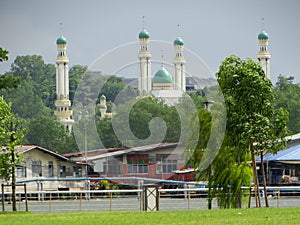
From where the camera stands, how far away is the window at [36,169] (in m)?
71.2

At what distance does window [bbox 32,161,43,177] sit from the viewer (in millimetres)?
71250

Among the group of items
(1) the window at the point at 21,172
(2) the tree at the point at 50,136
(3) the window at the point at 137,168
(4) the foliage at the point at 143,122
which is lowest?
(3) the window at the point at 137,168

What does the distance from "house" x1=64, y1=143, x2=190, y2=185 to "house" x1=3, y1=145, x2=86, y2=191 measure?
24.2 feet

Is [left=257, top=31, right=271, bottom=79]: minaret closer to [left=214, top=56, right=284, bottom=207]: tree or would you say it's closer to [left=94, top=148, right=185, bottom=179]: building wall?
[left=94, top=148, right=185, bottom=179]: building wall

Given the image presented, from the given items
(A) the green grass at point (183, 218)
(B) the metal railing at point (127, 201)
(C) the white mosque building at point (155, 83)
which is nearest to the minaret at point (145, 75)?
(C) the white mosque building at point (155, 83)

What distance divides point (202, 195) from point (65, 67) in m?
119

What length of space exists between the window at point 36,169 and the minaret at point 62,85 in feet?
265

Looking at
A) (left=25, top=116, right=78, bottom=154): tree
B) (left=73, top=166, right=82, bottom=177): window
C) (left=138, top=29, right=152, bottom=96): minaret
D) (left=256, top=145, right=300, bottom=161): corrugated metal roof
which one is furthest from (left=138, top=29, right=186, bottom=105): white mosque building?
(left=25, top=116, right=78, bottom=154): tree

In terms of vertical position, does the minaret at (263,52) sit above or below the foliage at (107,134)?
above

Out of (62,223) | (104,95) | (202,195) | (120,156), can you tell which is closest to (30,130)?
(104,95)

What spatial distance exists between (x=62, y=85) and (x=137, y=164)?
108 meters

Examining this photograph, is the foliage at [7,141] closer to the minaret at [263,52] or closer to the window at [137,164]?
the window at [137,164]

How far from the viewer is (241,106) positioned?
33000mm

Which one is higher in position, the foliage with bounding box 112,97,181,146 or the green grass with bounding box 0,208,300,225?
the foliage with bounding box 112,97,181,146
